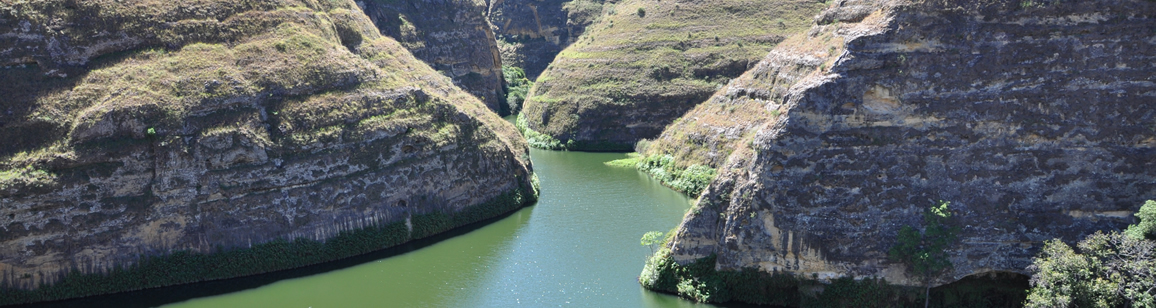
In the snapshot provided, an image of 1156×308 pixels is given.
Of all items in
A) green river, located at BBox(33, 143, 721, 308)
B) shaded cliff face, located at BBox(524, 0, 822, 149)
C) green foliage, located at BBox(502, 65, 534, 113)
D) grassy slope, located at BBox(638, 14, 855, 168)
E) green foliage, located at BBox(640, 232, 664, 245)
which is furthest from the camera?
green foliage, located at BBox(502, 65, 534, 113)

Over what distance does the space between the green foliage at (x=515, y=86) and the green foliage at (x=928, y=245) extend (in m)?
71.8

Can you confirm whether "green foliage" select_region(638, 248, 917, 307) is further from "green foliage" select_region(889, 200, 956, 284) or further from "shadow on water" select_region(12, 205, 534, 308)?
"shadow on water" select_region(12, 205, 534, 308)

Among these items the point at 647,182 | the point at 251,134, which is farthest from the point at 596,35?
the point at 251,134

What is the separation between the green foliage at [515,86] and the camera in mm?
101188

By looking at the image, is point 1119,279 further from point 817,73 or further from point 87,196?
point 87,196

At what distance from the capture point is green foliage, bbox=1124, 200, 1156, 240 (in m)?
28.0

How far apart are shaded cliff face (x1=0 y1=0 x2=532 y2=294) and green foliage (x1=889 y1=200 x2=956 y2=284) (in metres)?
23.5

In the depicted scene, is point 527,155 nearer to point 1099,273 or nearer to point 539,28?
point 1099,273

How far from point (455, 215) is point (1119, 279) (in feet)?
96.6

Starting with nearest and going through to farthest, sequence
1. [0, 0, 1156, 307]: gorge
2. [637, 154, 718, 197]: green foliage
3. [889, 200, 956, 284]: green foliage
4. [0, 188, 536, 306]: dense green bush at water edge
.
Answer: [889, 200, 956, 284]: green foliage, [0, 0, 1156, 307]: gorge, [0, 188, 536, 306]: dense green bush at water edge, [637, 154, 718, 197]: green foliage

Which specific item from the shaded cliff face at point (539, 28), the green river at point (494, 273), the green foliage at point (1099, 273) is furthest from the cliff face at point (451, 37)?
the green foliage at point (1099, 273)

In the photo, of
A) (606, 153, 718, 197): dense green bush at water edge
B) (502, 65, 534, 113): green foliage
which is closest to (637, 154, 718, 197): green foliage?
(606, 153, 718, 197): dense green bush at water edge

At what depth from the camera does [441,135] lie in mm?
45781

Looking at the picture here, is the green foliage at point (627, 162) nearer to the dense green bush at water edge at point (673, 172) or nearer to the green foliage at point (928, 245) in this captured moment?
the dense green bush at water edge at point (673, 172)
